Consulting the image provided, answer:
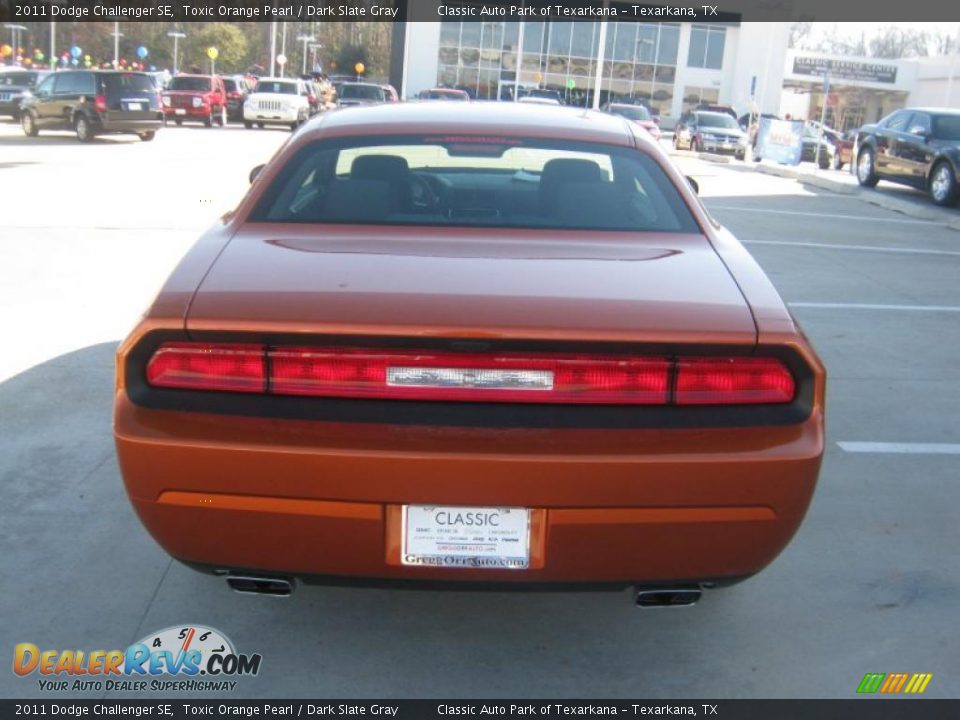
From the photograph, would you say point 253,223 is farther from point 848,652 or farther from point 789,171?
point 789,171

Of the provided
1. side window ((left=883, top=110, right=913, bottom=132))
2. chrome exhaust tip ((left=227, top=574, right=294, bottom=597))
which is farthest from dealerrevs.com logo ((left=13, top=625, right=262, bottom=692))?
side window ((left=883, top=110, right=913, bottom=132))

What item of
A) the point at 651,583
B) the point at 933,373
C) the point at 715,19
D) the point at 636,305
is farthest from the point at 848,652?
the point at 715,19

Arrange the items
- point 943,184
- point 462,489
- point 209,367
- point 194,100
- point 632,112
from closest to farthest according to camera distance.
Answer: point 462,489, point 209,367, point 943,184, point 194,100, point 632,112

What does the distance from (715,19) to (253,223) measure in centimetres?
6731

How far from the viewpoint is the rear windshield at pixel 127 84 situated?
2370 cm

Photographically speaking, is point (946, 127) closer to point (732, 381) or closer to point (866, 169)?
point (866, 169)

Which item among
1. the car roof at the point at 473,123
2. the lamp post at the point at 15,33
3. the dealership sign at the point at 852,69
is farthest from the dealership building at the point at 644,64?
the car roof at the point at 473,123

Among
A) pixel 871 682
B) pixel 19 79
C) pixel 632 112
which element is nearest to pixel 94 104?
pixel 19 79

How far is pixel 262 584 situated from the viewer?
291 centimetres

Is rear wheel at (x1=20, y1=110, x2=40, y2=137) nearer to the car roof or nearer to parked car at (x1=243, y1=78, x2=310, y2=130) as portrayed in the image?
parked car at (x1=243, y1=78, x2=310, y2=130)

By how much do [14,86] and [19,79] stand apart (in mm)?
714

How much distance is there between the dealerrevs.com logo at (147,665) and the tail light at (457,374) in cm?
89

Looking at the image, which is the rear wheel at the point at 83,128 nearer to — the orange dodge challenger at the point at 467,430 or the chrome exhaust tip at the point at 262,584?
the orange dodge challenger at the point at 467,430
